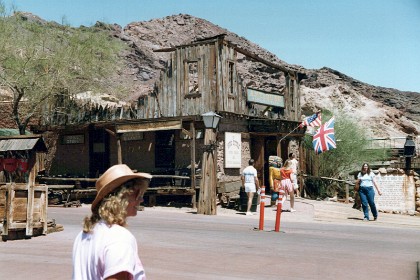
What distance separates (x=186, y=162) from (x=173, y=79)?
11.6ft

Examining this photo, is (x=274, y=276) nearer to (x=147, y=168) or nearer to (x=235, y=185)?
(x=235, y=185)

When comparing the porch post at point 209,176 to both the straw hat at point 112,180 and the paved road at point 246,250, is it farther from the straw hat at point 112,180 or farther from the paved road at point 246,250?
the straw hat at point 112,180

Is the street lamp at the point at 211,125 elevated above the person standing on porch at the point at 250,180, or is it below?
above

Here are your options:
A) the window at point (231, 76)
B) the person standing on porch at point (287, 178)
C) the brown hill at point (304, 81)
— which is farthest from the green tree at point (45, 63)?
the person standing on porch at point (287, 178)

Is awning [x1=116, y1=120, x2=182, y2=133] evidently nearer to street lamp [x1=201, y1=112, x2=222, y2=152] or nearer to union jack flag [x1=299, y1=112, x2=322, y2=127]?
street lamp [x1=201, y1=112, x2=222, y2=152]

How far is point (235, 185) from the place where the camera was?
20047mm

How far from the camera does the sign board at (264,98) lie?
23000 millimetres

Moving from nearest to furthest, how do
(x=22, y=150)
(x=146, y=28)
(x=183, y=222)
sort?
(x=22, y=150) → (x=183, y=222) → (x=146, y=28)

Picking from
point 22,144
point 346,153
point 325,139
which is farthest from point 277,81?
point 22,144

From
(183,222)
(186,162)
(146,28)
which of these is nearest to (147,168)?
(186,162)

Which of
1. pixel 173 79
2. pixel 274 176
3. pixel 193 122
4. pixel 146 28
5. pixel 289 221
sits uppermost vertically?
pixel 146 28

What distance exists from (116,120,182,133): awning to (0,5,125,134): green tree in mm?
5131

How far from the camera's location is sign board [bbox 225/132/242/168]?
2150cm

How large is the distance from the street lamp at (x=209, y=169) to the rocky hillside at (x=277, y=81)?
17.7m
